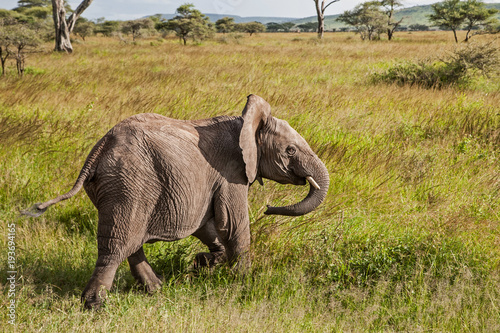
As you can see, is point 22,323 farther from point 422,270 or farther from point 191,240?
point 422,270

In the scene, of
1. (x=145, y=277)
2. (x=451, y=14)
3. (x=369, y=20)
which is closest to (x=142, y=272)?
(x=145, y=277)

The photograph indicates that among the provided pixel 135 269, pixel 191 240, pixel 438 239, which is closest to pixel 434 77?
pixel 438 239

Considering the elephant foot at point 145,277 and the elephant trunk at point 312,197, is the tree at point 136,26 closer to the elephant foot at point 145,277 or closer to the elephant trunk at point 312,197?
the elephant foot at point 145,277

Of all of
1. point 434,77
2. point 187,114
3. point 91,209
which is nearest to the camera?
point 91,209

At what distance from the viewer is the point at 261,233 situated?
380cm

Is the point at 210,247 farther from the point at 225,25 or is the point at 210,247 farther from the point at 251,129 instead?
the point at 225,25

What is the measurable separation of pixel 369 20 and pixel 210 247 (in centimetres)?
5179

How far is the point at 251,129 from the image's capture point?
9.48 feet

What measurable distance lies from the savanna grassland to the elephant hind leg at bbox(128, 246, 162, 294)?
0.28 ft

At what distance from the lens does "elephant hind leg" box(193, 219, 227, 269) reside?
3223 mm

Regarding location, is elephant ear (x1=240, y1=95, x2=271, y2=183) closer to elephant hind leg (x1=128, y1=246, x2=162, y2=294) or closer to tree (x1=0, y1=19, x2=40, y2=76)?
elephant hind leg (x1=128, y1=246, x2=162, y2=294)

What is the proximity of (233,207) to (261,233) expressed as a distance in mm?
877

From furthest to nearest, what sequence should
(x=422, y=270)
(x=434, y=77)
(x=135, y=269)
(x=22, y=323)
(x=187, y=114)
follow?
(x=434, y=77) < (x=187, y=114) < (x=422, y=270) < (x=135, y=269) < (x=22, y=323)

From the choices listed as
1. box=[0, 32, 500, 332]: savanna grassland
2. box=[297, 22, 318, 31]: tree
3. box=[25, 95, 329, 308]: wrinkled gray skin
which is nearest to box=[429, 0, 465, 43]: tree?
box=[0, 32, 500, 332]: savanna grassland
